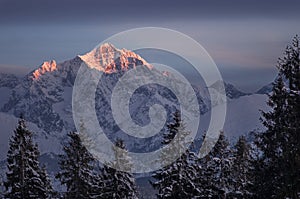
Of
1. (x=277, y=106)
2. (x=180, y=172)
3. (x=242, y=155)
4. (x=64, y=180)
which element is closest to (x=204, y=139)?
(x=242, y=155)

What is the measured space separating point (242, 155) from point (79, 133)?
38.2 ft

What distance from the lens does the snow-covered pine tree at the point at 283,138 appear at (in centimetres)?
2750

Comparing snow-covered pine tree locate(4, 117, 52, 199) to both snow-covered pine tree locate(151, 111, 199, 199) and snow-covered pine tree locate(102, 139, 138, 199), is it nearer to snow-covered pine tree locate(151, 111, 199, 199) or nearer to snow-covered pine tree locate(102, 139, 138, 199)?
snow-covered pine tree locate(102, 139, 138, 199)

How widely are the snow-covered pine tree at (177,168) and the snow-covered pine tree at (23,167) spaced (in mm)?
8070

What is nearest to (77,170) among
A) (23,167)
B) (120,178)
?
(120,178)

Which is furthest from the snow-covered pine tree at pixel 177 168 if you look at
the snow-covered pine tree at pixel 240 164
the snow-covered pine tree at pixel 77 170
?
the snow-covered pine tree at pixel 77 170

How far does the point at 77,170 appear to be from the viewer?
4300cm

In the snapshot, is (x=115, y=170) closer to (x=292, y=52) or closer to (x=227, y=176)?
(x=227, y=176)

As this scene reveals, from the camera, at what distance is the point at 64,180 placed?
143 ft

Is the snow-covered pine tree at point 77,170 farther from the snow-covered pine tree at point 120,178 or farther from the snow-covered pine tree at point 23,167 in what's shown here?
the snow-covered pine tree at point 23,167

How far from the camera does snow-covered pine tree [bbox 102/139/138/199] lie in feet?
A: 140

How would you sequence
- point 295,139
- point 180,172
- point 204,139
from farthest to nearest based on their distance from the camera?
point 204,139 → point 180,172 → point 295,139

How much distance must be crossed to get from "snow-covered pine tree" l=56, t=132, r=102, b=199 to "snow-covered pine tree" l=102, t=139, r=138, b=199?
1.04m

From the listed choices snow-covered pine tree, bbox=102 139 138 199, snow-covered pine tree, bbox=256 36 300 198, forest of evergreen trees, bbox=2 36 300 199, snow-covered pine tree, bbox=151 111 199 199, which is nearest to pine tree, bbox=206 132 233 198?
forest of evergreen trees, bbox=2 36 300 199
